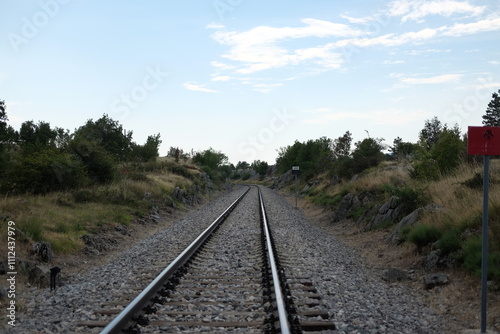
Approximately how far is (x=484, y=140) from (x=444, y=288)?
3.23 m

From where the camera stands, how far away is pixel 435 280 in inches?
307

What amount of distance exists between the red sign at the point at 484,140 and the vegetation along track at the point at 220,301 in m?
2.85

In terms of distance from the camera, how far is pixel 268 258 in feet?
32.1

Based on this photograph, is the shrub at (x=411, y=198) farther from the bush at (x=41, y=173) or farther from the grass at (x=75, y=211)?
the bush at (x=41, y=173)

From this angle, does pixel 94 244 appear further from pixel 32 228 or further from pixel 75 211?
pixel 75 211

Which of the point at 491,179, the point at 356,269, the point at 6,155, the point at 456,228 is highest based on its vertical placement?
the point at 6,155

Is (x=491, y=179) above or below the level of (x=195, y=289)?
above

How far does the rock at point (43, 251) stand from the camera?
9617 millimetres

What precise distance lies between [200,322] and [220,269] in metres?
3.49

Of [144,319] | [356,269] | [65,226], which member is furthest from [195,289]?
[65,226]

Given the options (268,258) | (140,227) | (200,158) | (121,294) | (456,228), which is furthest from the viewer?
(200,158)

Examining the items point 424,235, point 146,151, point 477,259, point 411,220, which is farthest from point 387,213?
point 146,151

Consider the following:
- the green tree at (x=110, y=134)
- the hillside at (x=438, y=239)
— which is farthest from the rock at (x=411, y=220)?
the green tree at (x=110, y=134)

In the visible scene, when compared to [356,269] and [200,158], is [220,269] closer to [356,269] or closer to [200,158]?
[356,269]
